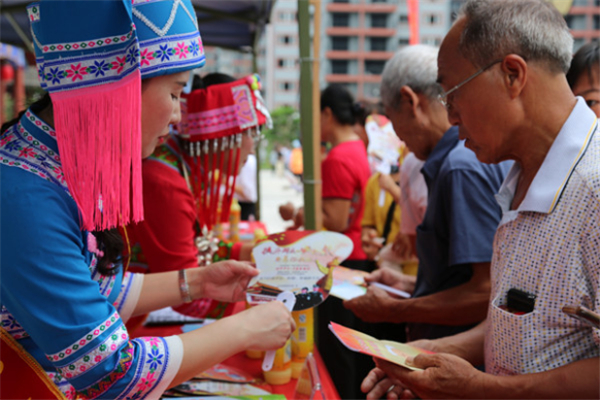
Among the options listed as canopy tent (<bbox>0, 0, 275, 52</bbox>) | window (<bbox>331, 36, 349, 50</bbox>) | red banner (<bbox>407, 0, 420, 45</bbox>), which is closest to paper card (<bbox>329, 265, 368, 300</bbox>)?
canopy tent (<bbox>0, 0, 275, 52</bbox>)

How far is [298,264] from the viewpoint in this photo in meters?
1.62

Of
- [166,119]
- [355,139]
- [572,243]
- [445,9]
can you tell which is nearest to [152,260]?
[166,119]

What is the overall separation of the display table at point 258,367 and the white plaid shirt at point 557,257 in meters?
0.55

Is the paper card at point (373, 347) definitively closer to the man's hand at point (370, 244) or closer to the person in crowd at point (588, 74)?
the person in crowd at point (588, 74)

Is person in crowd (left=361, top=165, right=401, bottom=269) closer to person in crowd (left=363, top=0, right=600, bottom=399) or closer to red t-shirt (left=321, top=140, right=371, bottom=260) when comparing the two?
red t-shirt (left=321, top=140, right=371, bottom=260)

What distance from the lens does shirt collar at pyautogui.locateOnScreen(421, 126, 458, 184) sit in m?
1.93

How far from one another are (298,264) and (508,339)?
2.08 ft

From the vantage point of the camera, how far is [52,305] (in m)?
1.00

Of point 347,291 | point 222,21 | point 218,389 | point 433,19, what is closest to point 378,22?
point 433,19

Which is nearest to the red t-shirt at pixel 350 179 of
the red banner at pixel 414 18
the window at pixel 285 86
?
the red banner at pixel 414 18

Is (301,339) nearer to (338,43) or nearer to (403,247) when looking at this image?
(403,247)

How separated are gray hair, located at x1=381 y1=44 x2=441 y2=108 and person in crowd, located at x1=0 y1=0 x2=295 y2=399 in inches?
43.9

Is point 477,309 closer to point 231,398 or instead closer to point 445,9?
point 231,398

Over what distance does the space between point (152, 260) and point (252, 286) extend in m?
0.58
